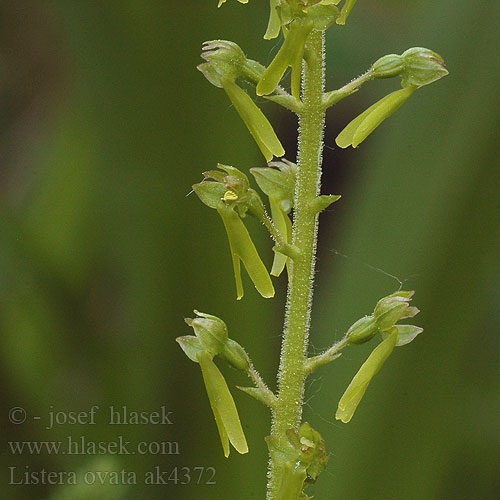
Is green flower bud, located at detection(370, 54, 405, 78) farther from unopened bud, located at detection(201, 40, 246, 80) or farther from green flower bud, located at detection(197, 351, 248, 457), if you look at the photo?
green flower bud, located at detection(197, 351, 248, 457)

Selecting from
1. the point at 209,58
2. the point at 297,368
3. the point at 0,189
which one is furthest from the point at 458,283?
Result: the point at 0,189

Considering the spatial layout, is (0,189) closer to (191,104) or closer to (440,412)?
(191,104)

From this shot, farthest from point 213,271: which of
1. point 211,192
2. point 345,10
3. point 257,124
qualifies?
point 345,10

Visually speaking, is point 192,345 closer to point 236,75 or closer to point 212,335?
point 212,335

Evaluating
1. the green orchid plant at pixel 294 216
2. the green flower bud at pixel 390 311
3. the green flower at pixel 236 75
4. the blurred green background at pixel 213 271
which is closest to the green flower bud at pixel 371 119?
the green orchid plant at pixel 294 216

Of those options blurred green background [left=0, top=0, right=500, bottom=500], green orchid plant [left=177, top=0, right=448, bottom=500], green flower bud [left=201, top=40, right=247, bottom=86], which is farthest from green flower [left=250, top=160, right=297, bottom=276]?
blurred green background [left=0, top=0, right=500, bottom=500]

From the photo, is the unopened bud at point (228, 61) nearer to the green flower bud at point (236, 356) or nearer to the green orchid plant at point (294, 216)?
the green orchid plant at point (294, 216)
